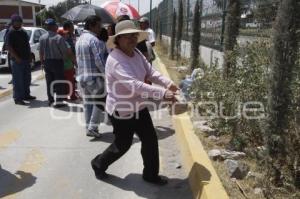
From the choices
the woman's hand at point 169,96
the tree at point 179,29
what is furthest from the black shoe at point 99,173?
the tree at point 179,29

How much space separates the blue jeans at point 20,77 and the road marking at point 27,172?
3.89 m

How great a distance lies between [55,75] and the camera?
30.9 ft

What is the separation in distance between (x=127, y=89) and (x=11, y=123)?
425 cm

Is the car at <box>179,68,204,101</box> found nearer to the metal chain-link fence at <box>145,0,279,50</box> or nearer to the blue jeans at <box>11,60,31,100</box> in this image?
the metal chain-link fence at <box>145,0,279,50</box>

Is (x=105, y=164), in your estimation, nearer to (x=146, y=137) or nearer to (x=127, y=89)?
(x=146, y=137)

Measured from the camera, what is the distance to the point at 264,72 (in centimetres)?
493

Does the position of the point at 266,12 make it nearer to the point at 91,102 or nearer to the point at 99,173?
the point at 91,102

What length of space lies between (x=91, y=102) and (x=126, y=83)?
8.44 ft

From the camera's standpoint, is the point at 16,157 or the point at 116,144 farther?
the point at 16,157

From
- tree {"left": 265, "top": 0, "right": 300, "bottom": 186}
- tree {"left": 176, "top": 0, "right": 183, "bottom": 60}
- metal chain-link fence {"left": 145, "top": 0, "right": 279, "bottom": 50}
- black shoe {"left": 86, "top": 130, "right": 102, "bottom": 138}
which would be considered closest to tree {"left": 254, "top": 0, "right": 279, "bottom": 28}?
metal chain-link fence {"left": 145, "top": 0, "right": 279, "bottom": 50}

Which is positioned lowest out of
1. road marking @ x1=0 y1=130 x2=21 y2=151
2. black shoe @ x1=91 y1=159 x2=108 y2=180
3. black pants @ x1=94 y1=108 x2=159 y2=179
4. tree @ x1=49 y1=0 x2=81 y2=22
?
road marking @ x1=0 y1=130 x2=21 y2=151

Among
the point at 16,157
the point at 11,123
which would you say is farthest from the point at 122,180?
the point at 11,123

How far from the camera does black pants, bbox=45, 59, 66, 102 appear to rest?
9.24 m

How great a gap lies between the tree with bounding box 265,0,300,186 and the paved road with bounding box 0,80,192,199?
3.44 feet
